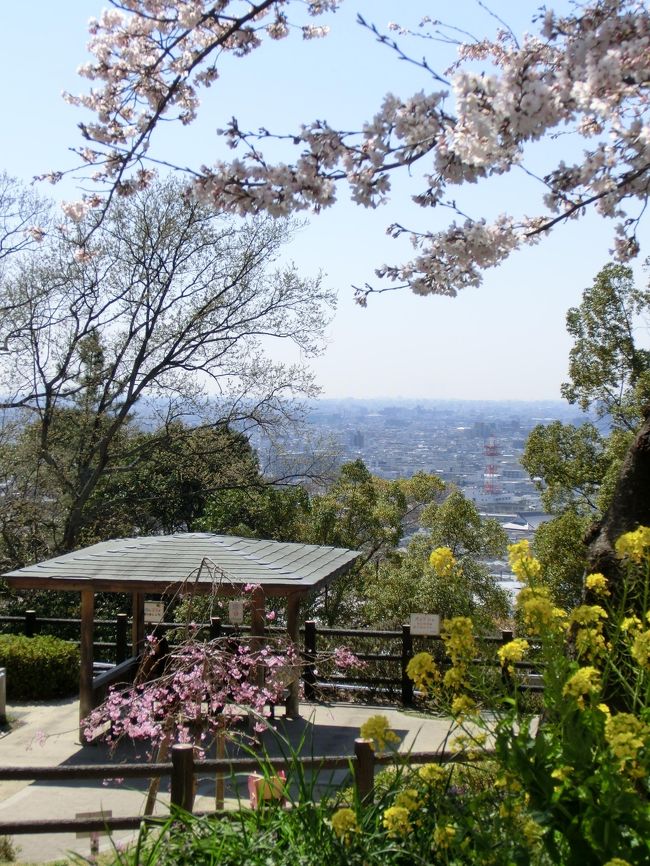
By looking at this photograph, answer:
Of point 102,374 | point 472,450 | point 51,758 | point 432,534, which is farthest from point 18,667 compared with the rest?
point 472,450

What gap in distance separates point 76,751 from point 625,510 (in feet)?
21.0

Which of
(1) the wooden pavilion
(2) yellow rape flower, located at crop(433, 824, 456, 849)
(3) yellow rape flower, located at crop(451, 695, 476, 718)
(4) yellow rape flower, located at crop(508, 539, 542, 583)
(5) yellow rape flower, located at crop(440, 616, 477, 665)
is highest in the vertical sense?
(4) yellow rape flower, located at crop(508, 539, 542, 583)

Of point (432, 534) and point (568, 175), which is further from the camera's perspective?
point (432, 534)

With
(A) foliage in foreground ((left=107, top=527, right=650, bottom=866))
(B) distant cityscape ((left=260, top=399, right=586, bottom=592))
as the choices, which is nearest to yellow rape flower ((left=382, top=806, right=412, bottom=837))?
(A) foliage in foreground ((left=107, top=527, right=650, bottom=866))

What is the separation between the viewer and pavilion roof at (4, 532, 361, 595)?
31.1 feet

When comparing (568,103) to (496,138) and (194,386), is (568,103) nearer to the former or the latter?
(496,138)

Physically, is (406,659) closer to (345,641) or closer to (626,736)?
(345,641)

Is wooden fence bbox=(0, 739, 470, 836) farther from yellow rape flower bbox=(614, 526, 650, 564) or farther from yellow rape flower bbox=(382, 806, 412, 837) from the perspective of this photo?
yellow rape flower bbox=(614, 526, 650, 564)

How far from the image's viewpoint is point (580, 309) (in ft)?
47.1

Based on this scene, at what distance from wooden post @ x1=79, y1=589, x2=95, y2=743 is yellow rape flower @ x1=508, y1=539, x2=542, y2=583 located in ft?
24.1

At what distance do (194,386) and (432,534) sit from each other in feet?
22.7

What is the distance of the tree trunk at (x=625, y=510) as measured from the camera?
5.12m

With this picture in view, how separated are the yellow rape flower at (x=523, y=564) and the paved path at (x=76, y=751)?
2257 millimetres

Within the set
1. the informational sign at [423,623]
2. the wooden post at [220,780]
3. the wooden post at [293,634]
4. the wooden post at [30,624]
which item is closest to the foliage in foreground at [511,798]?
the wooden post at [220,780]
